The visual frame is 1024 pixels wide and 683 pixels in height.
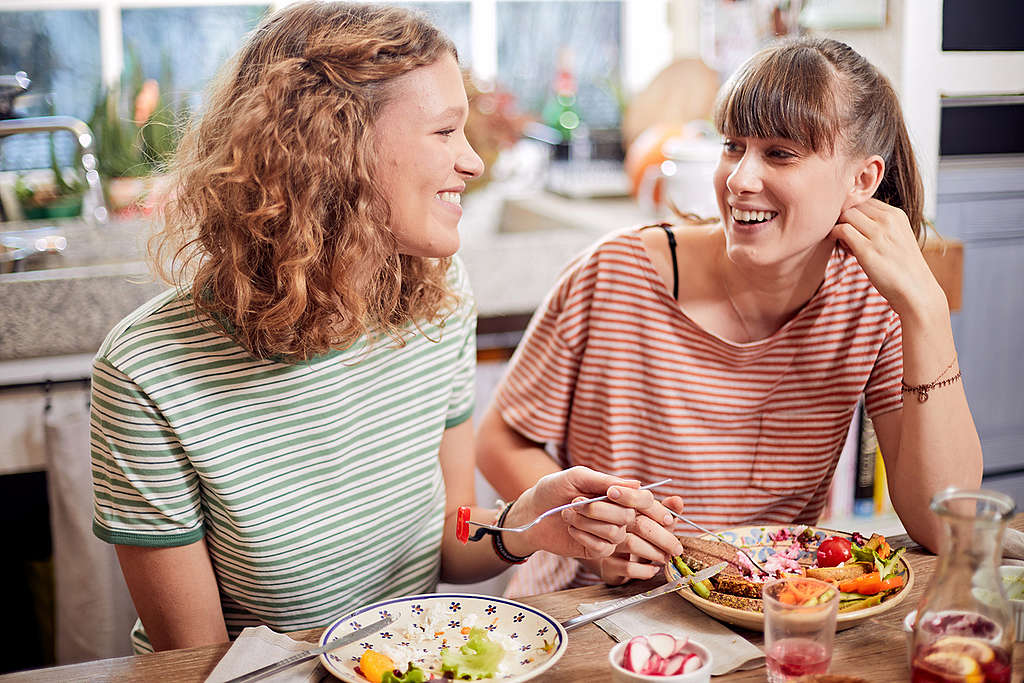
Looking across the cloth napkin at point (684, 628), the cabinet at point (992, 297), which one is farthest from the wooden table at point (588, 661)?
the cabinet at point (992, 297)

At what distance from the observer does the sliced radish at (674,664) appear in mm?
813

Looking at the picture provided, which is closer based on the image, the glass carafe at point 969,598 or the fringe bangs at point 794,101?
the glass carafe at point 969,598

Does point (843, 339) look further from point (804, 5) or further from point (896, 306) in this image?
point (804, 5)

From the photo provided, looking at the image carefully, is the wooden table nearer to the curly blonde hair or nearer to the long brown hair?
the curly blonde hair

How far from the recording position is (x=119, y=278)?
6.34 ft

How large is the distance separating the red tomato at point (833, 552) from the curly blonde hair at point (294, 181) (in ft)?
1.82

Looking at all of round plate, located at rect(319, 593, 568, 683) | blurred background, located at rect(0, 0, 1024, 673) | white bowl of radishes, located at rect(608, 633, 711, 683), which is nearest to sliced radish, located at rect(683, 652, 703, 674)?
white bowl of radishes, located at rect(608, 633, 711, 683)

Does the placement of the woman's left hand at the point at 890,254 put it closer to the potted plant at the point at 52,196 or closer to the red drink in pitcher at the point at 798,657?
the red drink in pitcher at the point at 798,657

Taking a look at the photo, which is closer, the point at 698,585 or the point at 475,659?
the point at 475,659

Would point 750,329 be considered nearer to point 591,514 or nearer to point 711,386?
point 711,386

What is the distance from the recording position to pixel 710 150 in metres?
2.22

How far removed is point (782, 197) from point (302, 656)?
778mm

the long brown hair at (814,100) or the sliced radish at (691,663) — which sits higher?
the long brown hair at (814,100)

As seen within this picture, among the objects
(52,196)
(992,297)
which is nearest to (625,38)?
(992,297)
